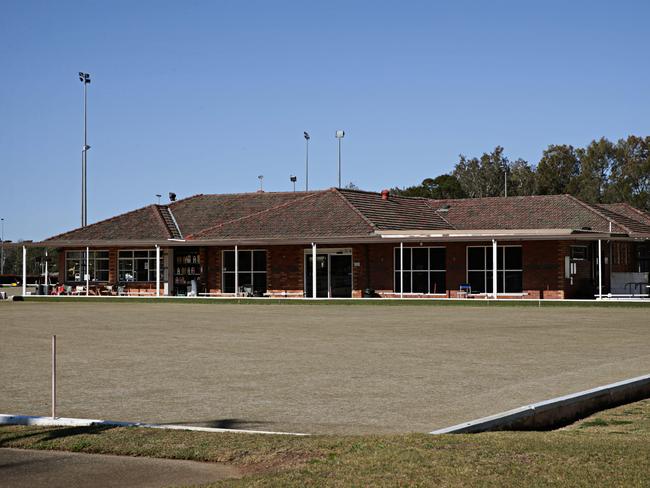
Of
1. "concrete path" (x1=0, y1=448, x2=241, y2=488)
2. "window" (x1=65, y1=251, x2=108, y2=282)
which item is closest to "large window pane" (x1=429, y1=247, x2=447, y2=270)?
"window" (x1=65, y1=251, x2=108, y2=282)

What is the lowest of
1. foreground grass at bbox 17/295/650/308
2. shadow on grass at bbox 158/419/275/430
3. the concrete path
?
the concrete path

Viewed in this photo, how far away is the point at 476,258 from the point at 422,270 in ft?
8.43

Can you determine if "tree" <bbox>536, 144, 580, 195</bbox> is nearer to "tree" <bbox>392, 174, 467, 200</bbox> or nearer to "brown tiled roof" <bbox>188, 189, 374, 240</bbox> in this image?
"tree" <bbox>392, 174, 467, 200</bbox>

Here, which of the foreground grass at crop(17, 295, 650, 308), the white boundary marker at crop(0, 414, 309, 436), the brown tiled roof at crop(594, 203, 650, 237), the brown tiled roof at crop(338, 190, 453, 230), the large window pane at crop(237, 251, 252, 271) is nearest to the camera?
the white boundary marker at crop(0, 414, 309, 436)

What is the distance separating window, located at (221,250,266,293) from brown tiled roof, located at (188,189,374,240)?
125 cm

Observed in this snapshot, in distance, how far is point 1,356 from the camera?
1731 cm

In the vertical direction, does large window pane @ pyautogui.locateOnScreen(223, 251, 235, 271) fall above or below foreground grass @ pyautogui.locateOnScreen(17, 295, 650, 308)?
above

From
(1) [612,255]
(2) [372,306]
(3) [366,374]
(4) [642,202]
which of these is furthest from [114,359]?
(4) [642,202]

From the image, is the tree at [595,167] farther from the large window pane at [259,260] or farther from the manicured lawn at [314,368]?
the manicured lawn at [314,368]

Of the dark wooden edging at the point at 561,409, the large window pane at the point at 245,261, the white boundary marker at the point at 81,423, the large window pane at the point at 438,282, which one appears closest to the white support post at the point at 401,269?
the large window pane at the point at 438,282

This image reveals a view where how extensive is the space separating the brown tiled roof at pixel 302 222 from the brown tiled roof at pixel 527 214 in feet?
20.7

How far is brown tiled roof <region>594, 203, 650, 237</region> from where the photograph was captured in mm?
46463

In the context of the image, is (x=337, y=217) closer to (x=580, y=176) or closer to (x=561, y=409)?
(x=561, y=409)

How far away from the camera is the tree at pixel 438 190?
101125mm
